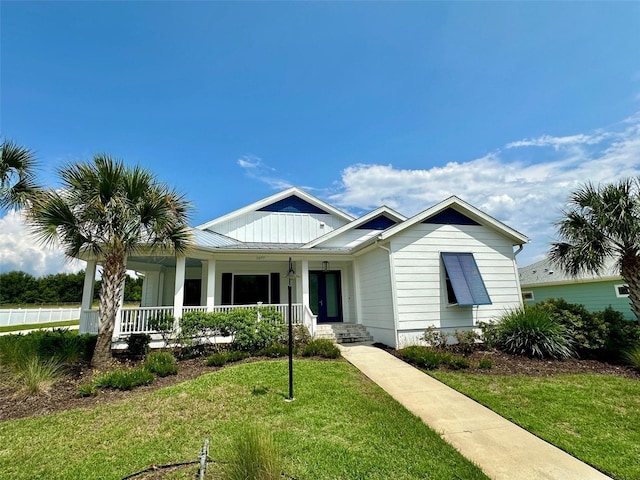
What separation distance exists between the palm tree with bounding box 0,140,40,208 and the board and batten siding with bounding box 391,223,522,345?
1127 centimetres

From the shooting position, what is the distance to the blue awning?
10.5 metres

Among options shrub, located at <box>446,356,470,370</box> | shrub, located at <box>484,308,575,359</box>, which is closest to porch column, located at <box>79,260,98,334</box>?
shrub, located at <box>446,356,470,370</box>

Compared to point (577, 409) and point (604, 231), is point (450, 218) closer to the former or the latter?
point (604, 231)

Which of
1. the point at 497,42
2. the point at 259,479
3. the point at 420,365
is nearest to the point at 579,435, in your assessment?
the point at 420,365

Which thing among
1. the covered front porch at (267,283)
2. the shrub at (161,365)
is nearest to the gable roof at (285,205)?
the covered front porch at (267,283)

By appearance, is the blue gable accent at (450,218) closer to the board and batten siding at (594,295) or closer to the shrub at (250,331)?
the shrub at (250,331)

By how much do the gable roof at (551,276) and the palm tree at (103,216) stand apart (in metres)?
17.2

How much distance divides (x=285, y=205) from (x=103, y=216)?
9047 millimetres

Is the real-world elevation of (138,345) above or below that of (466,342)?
above

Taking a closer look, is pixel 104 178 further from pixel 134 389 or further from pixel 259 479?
pixel 259 479

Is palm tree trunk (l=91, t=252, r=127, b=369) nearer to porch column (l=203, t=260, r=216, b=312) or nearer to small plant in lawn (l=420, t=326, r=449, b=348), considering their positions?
porch column (l=203, t=260, r=216, b=312)

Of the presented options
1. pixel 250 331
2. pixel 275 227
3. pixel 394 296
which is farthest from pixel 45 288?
pixel 394 296

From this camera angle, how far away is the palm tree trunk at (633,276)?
9.33m

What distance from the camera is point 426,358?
8.34 meters
